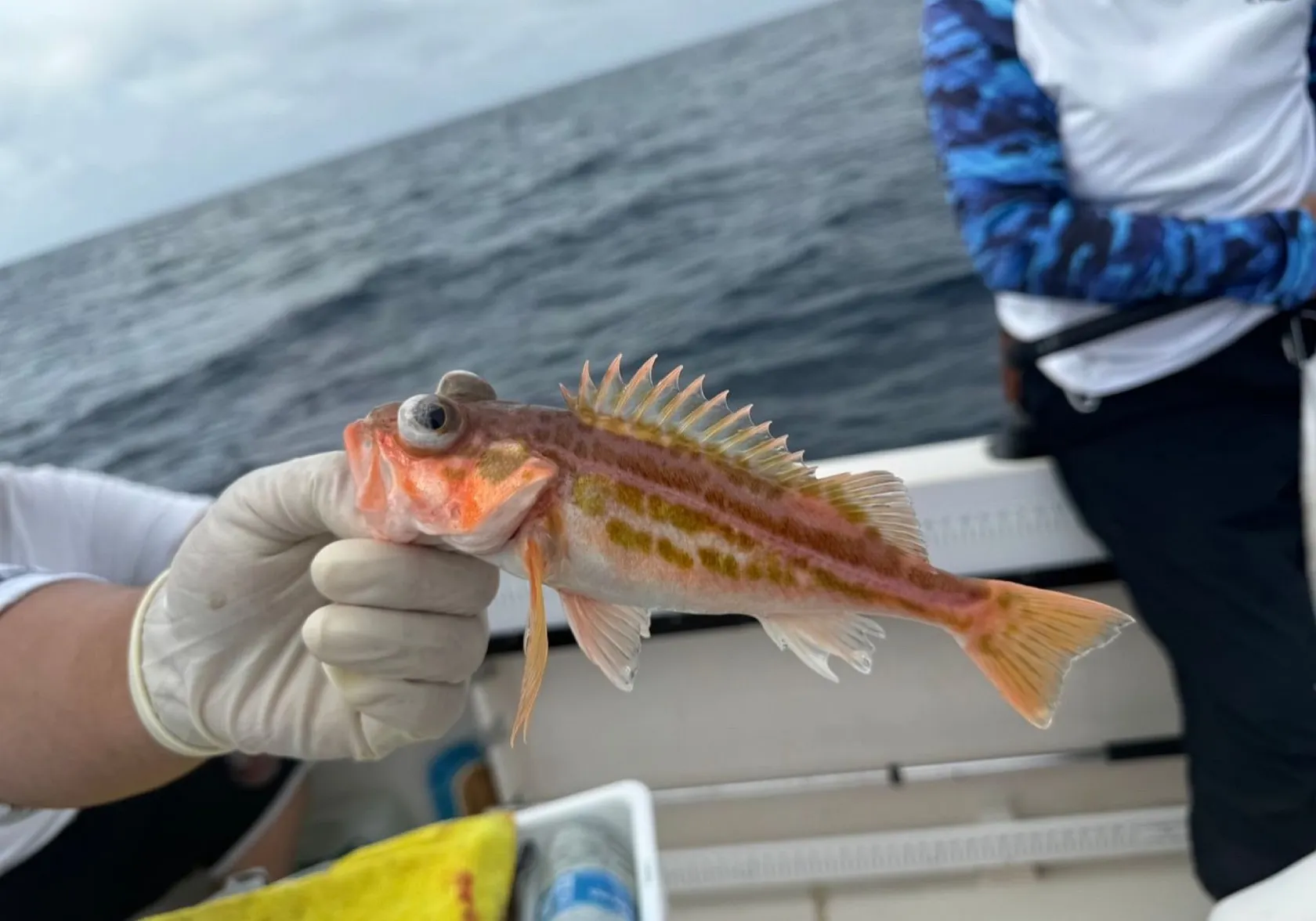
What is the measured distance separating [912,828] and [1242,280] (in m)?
1.61

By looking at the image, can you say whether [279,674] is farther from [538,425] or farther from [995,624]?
[995,624]

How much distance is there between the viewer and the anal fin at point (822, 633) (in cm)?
129

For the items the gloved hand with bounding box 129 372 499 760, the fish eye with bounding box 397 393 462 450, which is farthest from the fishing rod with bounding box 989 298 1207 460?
the fish eye with bounding box 397 393 462 450

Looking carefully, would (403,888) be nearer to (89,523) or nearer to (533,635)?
(533,635)

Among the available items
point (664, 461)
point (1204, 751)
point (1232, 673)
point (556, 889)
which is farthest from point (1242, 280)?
point (556, 889)

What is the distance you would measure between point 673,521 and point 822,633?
0.89ft

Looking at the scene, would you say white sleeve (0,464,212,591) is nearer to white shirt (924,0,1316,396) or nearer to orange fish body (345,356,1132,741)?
orange fish body (345,356,1132,741)

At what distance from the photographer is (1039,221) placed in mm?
2150

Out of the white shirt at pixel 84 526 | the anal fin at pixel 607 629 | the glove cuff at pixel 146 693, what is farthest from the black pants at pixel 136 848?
the anal fin at pixel 607 629

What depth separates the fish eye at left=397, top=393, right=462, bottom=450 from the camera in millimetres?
1149

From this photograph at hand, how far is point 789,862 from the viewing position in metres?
2.61

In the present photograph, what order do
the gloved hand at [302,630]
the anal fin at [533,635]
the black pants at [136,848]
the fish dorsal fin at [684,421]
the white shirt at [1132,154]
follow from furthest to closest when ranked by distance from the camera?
the white shirt at [1132,154] → the black pants at [136,848] → the gloved hand at [302,630] → the fish dorsal fin at [684,421] → the anal fin at [533,635]

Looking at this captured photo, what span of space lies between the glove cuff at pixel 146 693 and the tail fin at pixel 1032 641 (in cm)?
142

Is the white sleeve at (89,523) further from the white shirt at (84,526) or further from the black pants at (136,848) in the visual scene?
the black pants at (136,848)
